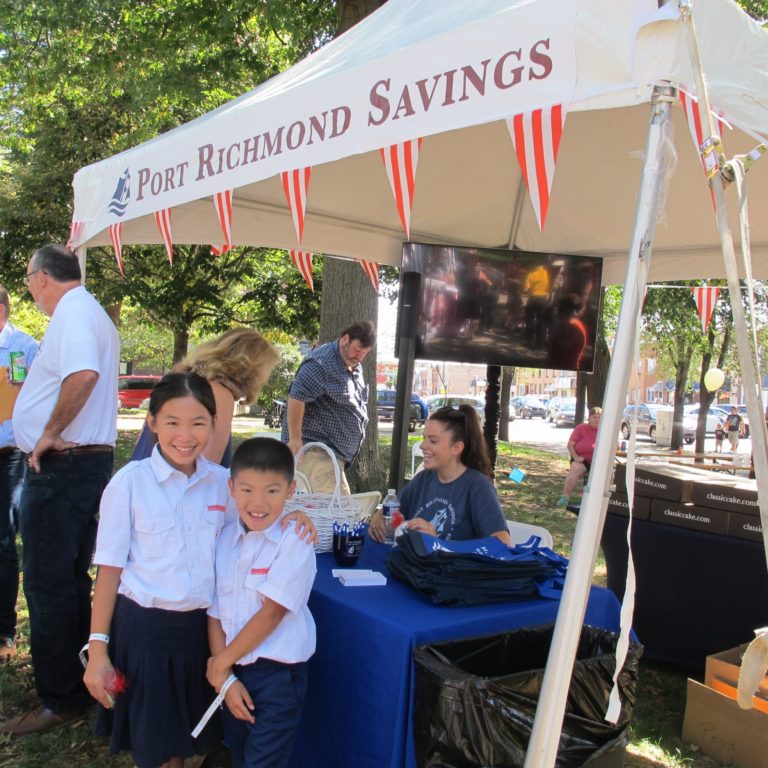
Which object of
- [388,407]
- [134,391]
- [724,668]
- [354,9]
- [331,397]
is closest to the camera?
[724,668]

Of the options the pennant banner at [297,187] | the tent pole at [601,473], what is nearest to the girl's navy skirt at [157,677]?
the tent pole at [601,473]

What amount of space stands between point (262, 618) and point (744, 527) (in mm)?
2541

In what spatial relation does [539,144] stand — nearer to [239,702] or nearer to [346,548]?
[346,548]

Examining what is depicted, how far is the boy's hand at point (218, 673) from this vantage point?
2.12 metres

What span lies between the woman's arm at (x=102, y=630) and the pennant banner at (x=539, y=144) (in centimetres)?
156

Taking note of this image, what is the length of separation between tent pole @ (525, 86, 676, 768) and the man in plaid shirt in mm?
2887

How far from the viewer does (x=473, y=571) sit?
2.42 meters

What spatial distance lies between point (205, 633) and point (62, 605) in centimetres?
106

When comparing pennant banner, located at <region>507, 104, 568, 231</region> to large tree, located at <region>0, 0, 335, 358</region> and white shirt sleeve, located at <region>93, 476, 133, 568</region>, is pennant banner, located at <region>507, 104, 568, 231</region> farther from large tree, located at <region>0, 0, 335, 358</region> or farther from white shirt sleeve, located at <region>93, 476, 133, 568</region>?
large tree, located at <region>0, 0, 335, 358</region>

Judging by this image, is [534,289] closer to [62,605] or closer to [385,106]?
[385,106]

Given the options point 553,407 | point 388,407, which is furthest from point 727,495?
point 553,407

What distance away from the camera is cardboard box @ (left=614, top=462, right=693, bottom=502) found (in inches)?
→ 146

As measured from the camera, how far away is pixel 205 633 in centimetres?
225

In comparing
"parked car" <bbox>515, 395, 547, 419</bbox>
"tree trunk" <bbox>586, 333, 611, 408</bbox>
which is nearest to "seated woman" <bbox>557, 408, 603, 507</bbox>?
"tree trunk" <bbox>586, 333, 611, 408</bbox>
